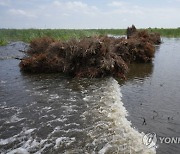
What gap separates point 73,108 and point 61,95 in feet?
6.34

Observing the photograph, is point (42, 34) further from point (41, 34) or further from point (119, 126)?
point (119, 126)

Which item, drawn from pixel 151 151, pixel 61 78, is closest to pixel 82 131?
pixel 151 151

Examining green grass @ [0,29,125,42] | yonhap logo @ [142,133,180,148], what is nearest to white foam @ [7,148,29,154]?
yonhap logo @ [142,133,180,148]

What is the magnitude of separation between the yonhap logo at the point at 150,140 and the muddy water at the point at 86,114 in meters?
0.13

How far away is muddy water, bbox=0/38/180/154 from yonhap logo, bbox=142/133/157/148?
0.13 metres

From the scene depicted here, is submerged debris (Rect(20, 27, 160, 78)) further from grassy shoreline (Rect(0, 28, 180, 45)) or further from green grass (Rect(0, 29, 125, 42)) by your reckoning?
green grass (Rect(0, 29, 125, 42))

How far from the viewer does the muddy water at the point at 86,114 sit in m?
6.66

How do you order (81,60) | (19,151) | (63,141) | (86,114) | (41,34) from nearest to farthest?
(19,151) → (63,141) → (86,114) → (81,60) → (41,34)

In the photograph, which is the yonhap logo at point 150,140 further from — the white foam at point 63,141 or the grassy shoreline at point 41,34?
the grassy shoreline at point 41,34

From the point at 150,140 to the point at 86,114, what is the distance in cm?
263

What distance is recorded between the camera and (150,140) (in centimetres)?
682

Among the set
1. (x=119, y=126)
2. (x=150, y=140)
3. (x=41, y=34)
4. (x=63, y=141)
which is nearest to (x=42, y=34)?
(x=41, y=34)

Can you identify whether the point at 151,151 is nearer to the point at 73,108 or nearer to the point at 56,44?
the point at 73,108

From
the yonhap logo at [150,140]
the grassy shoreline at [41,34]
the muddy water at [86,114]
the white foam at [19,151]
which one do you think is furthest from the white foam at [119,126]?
the grassy shoreline at [41,34]
